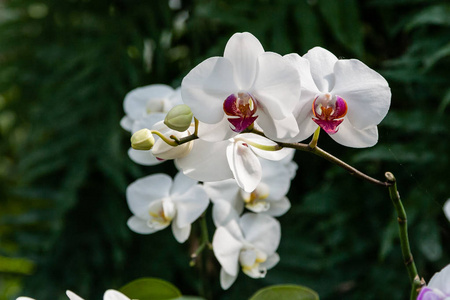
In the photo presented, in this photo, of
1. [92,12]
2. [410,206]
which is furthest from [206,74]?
[92,12]

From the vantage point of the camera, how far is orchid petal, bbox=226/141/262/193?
10.8 inches

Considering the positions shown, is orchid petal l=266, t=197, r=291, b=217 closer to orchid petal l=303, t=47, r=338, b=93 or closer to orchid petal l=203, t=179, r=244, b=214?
orchid petal l=203, t=179, r=244, b=214

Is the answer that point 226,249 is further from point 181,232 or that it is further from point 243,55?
point 243,55

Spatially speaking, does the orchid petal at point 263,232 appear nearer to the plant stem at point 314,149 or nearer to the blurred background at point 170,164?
the plant stem at point 314,149

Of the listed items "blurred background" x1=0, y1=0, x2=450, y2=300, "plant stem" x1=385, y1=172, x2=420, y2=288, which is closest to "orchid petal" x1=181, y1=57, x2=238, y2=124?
"plant stem" x1=385, y1=172, x2=420, y2=288

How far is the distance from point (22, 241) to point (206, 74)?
888mm

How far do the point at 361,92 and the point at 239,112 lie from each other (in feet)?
0.24

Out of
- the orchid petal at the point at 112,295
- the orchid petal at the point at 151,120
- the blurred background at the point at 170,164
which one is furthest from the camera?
the blurred background at the point at 170,164

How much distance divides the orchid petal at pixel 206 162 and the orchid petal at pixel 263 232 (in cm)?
11

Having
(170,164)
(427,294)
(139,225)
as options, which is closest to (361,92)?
(427,294)

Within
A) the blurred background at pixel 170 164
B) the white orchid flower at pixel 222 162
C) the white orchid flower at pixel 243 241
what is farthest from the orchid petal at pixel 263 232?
the blurred background at pixel 170 164

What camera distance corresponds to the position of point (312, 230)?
919 millimetres

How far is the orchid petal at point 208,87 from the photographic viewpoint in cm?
26

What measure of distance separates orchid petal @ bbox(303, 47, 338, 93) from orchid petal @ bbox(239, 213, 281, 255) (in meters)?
0.14
